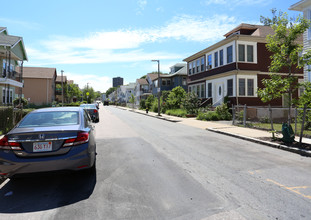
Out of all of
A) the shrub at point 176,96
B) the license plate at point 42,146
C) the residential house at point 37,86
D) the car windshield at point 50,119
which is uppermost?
the residential house at point 37,86

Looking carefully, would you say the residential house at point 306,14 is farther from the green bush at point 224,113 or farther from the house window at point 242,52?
the green bush at point 224,113

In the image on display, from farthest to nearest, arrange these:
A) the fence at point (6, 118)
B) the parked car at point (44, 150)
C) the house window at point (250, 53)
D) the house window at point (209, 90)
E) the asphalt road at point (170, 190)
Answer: the house window at point (209, 90) → the house window at point (250, 53) → the fence at point (6, 118) → the parked car at point (44, 150) → the asphalt road at point (170, 190)

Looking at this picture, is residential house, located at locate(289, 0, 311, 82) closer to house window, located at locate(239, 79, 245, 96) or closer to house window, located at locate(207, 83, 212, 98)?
house window, located at locate(239, 79, 245, 96)

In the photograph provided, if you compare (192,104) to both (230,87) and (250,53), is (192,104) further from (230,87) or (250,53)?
(250,53)

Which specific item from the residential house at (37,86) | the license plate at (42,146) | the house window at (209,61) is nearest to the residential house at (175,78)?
the house window at (209,61)

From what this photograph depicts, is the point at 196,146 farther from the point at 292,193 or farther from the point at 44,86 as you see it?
the point at 44,86

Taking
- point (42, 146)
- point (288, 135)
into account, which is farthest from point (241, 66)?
point (42, 146)

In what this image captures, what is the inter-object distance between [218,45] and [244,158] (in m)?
19.0

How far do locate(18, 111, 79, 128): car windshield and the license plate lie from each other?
2.37 feet

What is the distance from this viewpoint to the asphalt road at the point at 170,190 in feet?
11.0

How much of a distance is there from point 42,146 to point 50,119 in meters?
1.11

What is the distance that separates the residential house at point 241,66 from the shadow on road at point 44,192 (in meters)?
17.9

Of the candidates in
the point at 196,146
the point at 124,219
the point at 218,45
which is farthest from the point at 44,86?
the point at 124,219

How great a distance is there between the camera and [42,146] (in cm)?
411
